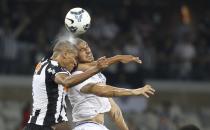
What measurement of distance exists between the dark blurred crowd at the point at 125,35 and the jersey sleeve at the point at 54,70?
7664 millimetres

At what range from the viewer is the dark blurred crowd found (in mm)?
19203

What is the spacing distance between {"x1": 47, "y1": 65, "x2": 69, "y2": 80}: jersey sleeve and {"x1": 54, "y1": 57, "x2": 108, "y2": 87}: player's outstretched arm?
2.6 inches

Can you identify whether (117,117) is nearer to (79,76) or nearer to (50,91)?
(50,91)

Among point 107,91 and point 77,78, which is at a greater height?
point 77,78

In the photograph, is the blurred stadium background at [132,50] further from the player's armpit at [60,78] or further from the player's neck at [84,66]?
the player's armpit at [60,78]

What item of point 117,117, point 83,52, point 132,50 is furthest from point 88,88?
point 132,50

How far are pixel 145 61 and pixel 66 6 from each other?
224 cm

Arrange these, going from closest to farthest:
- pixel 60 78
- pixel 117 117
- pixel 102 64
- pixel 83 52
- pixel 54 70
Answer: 1. pixel 102 64
2. pixel 60 78
3. pixel 54 70
4. pixel 83 52
5. pixel 117 117

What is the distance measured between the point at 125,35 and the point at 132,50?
0.61 m

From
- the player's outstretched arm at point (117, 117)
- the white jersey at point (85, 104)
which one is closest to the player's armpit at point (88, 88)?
the white jersey at point (85, 104)

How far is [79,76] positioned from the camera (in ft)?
35.1

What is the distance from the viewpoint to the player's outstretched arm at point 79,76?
1053cm

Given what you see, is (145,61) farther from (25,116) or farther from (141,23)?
(25,116)

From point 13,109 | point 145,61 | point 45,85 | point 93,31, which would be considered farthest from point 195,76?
point 45,85
